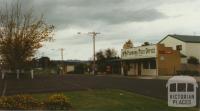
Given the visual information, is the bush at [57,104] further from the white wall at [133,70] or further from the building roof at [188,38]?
the building roof at [188,38]

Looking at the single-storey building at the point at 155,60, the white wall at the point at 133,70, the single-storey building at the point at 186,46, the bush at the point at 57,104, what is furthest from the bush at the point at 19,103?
the single-storey building at the point at 186,46

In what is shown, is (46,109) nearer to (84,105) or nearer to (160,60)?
(84,105)

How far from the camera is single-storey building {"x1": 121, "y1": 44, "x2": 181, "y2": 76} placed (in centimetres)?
6625

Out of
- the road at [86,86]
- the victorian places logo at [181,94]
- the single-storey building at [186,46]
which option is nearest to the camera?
the victorian places logo at [181,94]

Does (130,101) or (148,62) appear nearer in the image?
(130,101)

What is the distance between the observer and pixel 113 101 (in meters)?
21.6

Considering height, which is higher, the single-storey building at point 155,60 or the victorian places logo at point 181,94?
the single-storey building at point 155,60

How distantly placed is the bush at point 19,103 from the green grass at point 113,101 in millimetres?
1641

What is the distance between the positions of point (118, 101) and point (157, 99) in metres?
2.66

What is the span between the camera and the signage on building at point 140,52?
222 ft

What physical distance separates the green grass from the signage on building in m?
42.0

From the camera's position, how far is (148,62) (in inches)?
2729

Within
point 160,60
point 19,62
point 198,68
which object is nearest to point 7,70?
point 19,62

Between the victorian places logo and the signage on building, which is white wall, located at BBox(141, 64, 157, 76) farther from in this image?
the victorian places logo
